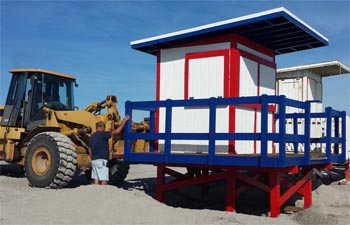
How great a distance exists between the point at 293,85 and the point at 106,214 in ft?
32.2

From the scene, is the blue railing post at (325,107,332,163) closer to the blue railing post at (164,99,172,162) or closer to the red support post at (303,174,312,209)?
the red support post at (303,174,312,209)

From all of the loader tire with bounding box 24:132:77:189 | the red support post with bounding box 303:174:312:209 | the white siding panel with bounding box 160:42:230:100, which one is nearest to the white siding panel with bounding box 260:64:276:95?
the white siding panel with bounding box 160:42:230:100

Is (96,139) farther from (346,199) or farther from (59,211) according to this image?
(346,199)

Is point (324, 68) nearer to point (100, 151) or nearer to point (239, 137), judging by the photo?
point (239, 137)

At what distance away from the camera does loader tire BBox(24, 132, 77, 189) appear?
9.91 m

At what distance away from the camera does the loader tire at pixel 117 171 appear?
38.8 ft

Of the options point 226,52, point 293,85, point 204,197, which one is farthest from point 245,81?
point 293,85

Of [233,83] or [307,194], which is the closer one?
[233,83]

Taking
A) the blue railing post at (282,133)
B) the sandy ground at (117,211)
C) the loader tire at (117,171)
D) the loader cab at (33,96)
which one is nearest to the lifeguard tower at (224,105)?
the blue railing post at (282,133)

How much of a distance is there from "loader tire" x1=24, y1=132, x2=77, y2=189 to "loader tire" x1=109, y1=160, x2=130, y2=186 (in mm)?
1809

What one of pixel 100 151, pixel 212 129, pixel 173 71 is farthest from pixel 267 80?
pixel 100 151

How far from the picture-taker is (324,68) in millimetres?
14953

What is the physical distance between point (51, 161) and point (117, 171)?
2284 millimetres

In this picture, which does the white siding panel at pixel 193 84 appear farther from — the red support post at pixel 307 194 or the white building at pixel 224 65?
the red support post at pixel 307 194
